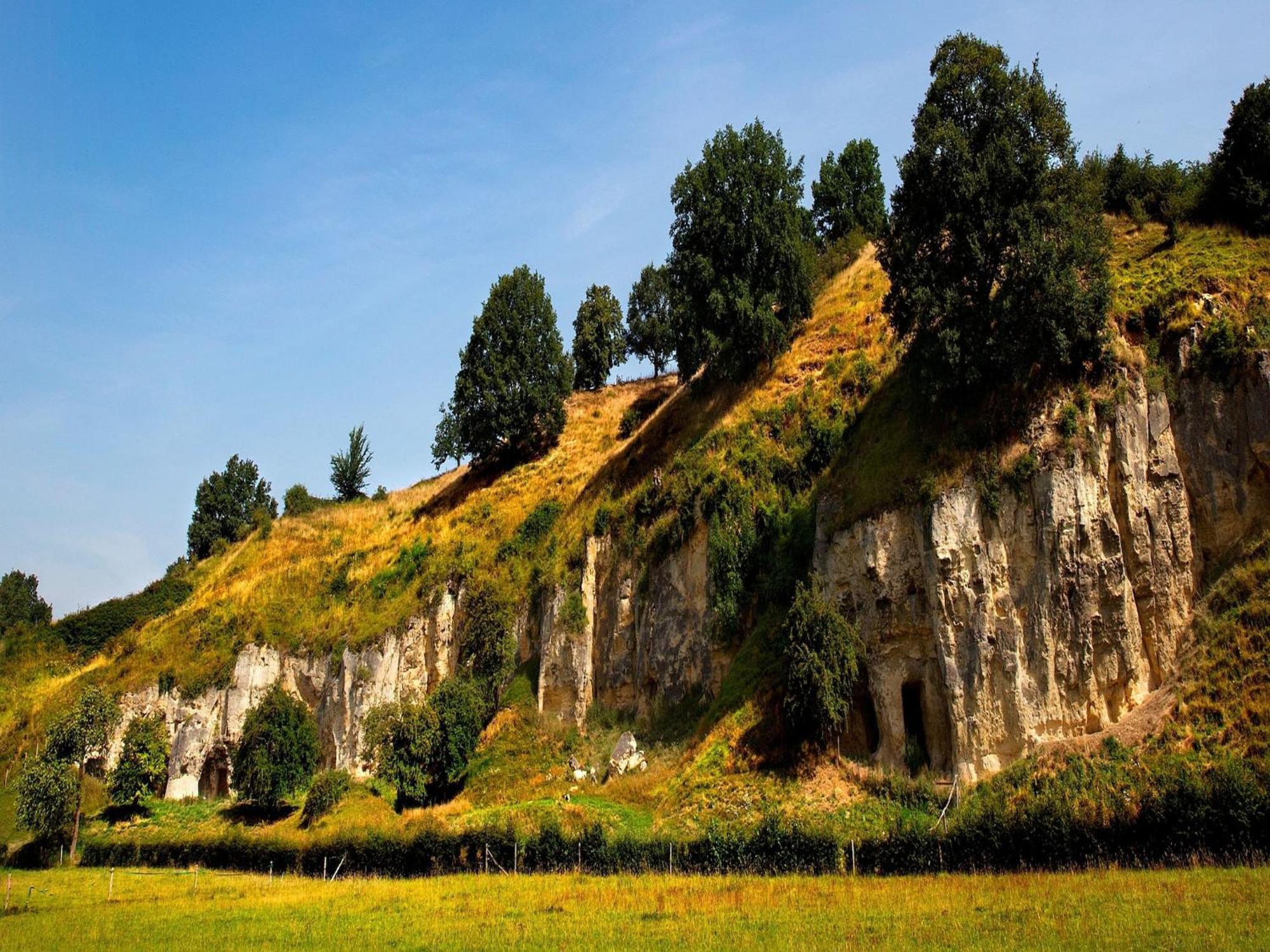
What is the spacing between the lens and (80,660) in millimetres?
80125

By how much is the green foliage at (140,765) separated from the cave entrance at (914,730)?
137 ft

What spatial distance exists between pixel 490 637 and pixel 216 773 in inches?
836

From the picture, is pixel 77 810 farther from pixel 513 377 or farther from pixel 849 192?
pixel 849 192

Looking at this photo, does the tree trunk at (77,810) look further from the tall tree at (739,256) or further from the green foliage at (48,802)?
the tall tree at (739,256)

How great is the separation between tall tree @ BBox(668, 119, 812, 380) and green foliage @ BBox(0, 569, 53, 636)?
83.6 metres

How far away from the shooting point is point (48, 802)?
51.7 metres

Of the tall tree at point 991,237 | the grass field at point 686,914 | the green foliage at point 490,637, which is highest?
the tall tree at point 991,237

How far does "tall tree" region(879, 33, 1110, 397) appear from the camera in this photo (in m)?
34.8

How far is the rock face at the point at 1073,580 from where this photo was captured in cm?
3150

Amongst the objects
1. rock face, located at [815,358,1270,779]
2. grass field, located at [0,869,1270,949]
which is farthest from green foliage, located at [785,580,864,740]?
grass field, located at [0,869,1270,949]

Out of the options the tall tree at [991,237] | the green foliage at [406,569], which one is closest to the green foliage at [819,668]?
the tall tree at [991,237]

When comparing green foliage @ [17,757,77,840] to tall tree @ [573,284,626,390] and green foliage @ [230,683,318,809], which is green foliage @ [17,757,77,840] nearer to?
green foliage @ [230,683,318,809]

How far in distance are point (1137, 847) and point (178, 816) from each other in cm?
4778

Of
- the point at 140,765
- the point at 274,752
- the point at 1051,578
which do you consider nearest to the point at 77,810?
the point at 140,765
